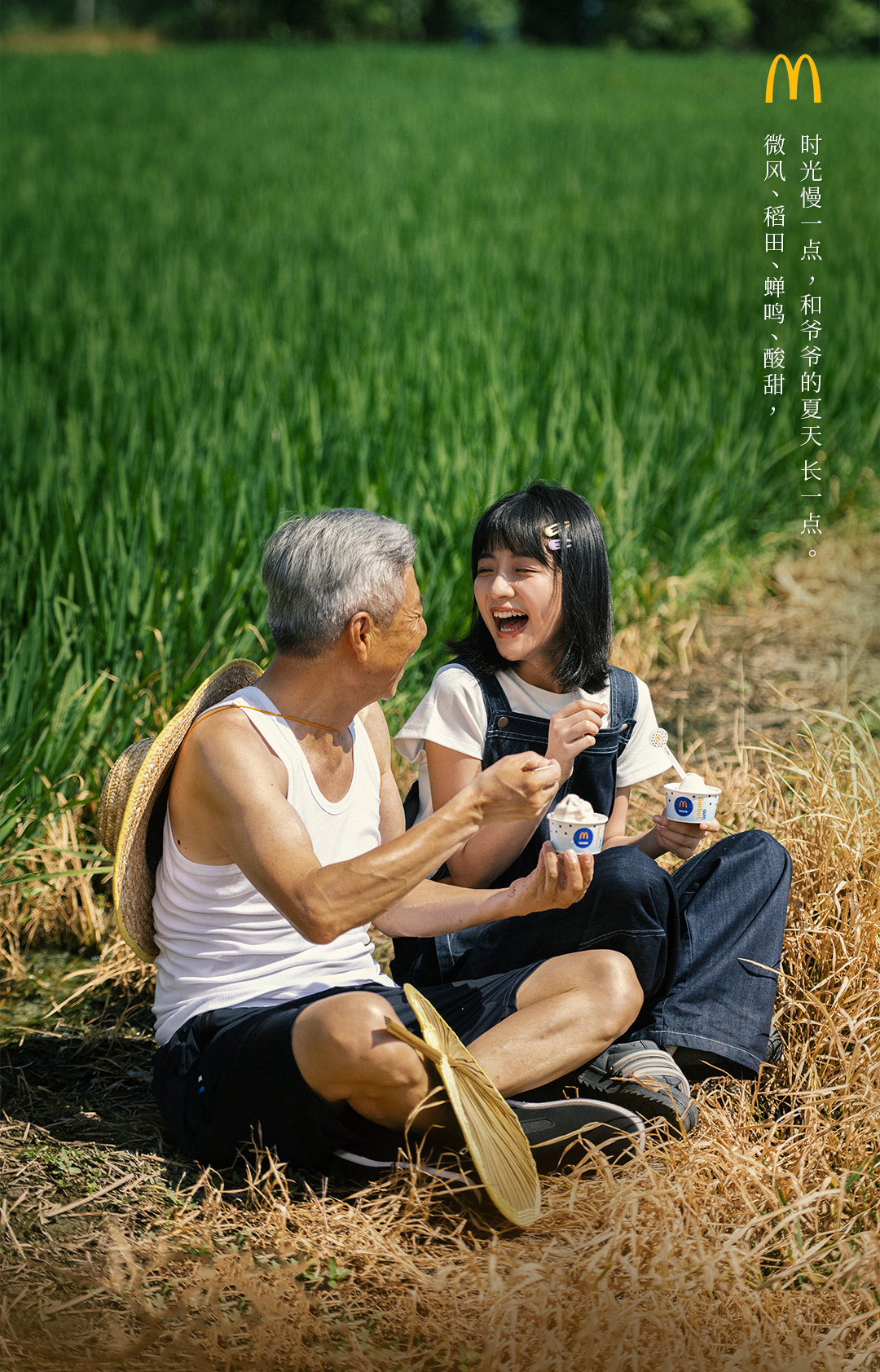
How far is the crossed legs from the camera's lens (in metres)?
1.63

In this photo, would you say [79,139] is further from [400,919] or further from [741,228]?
[400,919]

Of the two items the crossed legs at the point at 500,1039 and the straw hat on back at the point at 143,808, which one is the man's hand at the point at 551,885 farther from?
the straw hat on back at the point at 143,808

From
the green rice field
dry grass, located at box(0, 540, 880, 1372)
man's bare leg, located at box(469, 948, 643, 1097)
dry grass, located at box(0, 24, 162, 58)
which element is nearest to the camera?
Result: dry grass, located at box(0, 540, 880, 1372)

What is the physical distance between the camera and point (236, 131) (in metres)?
13.6

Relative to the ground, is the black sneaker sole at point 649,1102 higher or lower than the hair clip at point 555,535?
lower

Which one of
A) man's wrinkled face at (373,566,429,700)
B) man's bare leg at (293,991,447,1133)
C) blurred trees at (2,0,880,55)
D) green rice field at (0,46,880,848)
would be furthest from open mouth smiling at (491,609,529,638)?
blurred trees at (2,0,880,55)

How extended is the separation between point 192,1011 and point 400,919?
1.15 feet

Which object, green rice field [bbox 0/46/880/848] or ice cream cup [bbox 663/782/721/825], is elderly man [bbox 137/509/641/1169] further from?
green rice field [bbox 0/46/880/848]

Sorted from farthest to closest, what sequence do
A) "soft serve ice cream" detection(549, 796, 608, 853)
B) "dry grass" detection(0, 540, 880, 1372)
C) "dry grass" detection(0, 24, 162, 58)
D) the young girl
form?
"dry grass" detection(0, 24, 162, 58), the young girl, "soft serve ice cream" detection(549, 796, 608, 853), "dry grass" detection(0, 540, 880, 1372)

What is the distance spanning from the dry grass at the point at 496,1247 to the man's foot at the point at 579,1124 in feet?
0.15

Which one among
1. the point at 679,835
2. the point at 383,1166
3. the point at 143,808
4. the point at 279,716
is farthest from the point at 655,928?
the point at 143,808

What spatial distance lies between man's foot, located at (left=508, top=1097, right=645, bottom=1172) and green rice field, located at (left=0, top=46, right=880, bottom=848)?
48.8 inches

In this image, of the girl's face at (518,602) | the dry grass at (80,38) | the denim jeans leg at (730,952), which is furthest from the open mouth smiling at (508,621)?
the dry grass at (80,38)

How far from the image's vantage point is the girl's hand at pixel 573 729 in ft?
6.00
